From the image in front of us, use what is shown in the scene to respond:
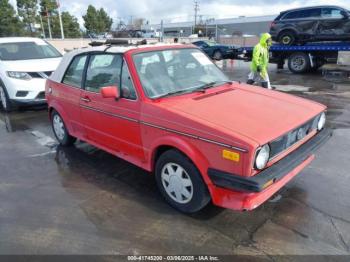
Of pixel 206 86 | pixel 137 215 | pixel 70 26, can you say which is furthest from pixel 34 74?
pixel 70 26

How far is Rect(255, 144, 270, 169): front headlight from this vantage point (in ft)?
9.48

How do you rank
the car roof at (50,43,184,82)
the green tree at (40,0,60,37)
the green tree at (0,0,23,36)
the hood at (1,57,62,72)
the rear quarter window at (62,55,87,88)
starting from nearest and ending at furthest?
the car roof at (50,43,184,82) → the rear quarter window at (62,55,87,88) → the hood at (1,57,62,72) → the green tree at (0,0,23,36) → the green tree at (40,0,60,37)

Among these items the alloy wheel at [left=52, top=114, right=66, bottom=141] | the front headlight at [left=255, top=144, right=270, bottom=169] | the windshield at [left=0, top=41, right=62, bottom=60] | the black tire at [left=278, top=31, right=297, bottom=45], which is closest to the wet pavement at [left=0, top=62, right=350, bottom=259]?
the alloy wheel at [left=52, top=114, right=66, bottom=141]

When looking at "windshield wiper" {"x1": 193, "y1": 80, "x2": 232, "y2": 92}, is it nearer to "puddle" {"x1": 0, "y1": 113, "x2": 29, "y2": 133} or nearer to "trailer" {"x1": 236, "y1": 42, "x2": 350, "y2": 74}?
"puddle" {"x1": 0, "y1": 113, "x2": 29, "y2": 133}

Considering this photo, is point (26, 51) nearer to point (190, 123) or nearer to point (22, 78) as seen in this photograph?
point (22, 78)

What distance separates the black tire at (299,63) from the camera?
49.3 feet

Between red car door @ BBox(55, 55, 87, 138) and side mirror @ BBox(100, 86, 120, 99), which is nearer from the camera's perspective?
side mirror @ BBox(100, 86, 120, 99)

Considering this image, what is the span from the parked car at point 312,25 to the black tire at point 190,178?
13.2m

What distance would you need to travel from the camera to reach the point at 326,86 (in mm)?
11641

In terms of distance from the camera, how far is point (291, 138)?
11.1ft

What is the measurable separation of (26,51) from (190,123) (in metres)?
7.56

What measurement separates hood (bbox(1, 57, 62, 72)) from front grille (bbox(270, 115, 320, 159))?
6.59 meters

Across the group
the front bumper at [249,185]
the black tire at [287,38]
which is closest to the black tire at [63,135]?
the front bumper at [249,185]

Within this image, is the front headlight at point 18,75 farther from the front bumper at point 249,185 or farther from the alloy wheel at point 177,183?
the front bumper at point 249,185
